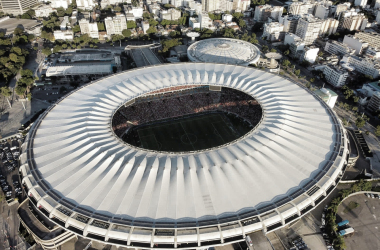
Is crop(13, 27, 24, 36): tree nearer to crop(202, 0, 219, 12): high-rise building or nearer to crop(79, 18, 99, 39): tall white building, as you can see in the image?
crop(79, 18, 99, 39): tall white building

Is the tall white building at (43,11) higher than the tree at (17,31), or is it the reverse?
the tall white building at (43,11)

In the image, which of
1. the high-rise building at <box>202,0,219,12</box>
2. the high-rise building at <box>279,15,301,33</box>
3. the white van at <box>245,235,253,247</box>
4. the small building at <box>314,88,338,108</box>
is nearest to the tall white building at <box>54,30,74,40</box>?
the high-rise building at <box>202,0,219,12</box>

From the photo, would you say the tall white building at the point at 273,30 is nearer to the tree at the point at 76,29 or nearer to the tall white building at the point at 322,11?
the tall white building at the point at 322,11

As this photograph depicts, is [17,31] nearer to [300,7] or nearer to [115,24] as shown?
[115,24]

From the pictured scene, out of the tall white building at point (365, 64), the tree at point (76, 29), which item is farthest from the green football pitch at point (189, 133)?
the tree at point (76, 29)

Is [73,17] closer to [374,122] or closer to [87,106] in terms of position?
[87,106]
